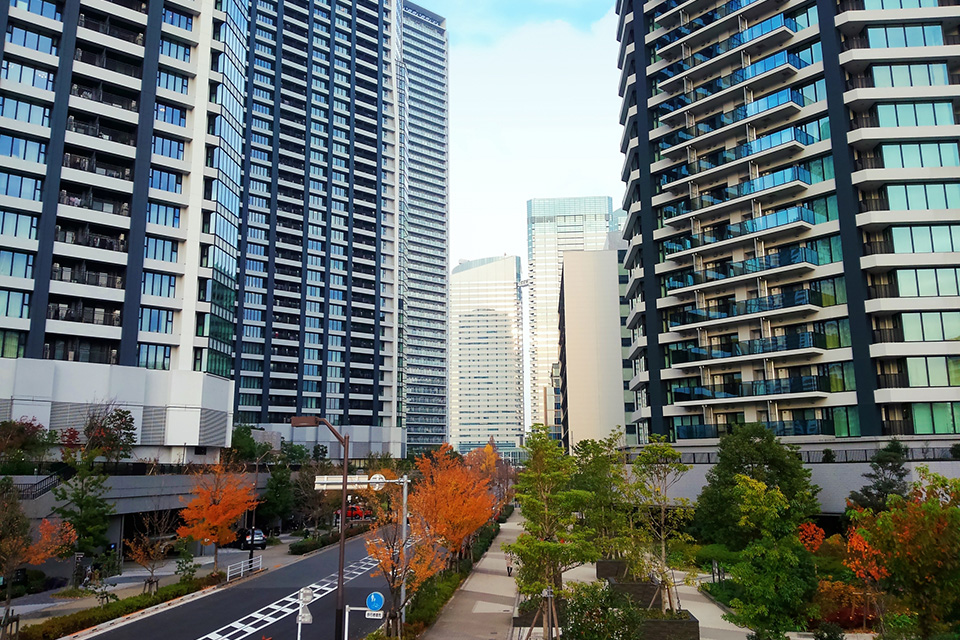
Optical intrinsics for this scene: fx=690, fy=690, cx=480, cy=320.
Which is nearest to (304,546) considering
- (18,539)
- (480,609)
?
(480,609)

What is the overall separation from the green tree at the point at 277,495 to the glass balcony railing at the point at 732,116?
157 ft

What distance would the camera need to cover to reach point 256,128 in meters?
120

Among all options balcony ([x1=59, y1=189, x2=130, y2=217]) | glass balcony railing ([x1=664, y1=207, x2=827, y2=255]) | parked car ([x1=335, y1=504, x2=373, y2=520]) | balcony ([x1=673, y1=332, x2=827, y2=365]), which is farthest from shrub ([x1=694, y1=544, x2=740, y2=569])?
balcony ([x1=59, y1=189, x2=130, y2=217])

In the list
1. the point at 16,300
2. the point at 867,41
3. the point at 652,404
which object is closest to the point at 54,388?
the point at 16,300

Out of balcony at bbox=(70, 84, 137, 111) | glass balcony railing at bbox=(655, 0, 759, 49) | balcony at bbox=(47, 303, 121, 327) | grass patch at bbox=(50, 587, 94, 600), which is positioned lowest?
grass patch at bbox=(50, 587, 94, 600)

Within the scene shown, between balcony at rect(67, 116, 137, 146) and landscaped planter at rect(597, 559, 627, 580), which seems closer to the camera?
landscaped planter at rect(597, 559, 627, 580)

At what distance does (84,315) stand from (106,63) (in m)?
21.9

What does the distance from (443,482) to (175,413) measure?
94.4ft

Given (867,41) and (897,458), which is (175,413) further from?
(867,41)

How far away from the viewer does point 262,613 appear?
3256cm

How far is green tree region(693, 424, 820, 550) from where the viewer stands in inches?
1559

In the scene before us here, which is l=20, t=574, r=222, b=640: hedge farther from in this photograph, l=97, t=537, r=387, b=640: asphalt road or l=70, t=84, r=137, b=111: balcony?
l=70, t=84, r=137, b=111: balcony

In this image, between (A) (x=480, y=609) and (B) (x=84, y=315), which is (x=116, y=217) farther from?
(A) (x=480, y=609)

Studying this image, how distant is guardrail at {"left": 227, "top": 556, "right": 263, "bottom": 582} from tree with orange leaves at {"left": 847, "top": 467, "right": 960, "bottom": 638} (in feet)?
113
